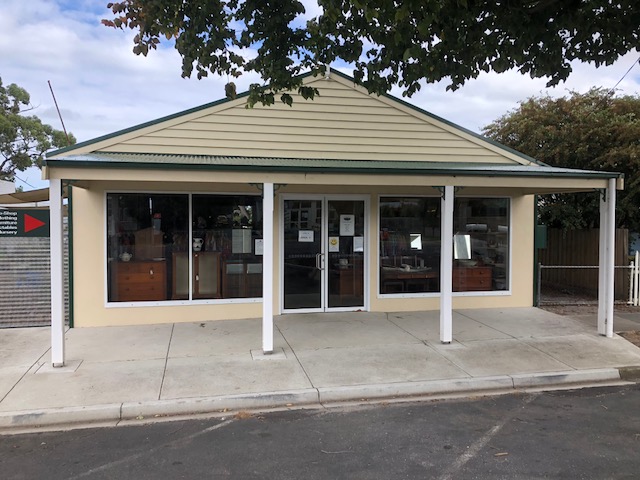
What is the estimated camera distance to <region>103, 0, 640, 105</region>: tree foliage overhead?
5.54 meters

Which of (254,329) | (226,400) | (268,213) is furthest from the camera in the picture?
(254,329)

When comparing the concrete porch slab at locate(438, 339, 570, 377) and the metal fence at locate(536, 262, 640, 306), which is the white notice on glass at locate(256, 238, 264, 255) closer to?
the concrete porch slab at locate(438, 339, 570, 377)

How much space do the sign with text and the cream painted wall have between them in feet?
1.60

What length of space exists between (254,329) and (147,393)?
2971mm

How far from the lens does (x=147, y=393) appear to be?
5352 mm

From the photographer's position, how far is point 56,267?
6.10 m

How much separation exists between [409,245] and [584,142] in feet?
20.9

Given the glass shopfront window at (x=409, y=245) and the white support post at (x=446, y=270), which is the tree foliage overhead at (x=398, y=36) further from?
the glass shopfront window at (x=409, y=245)

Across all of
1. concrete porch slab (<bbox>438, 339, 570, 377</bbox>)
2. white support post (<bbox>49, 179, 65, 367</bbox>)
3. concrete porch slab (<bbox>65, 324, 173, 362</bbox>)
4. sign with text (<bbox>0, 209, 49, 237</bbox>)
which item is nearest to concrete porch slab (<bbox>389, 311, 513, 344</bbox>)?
concrete porch slab (<bbox>438, 339, 570, 377</bbox>)

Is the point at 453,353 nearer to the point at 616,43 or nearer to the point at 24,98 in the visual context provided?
the point at 616,43

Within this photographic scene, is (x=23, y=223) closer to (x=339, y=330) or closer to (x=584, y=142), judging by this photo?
(x=339, y=330)

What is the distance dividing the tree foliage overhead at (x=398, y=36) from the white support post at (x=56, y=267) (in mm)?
2079

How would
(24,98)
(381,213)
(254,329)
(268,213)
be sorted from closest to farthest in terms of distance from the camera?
(268,213) < (254,329) < (381,213) < (24,98)

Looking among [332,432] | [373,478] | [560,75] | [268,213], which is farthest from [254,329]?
[560,75]
